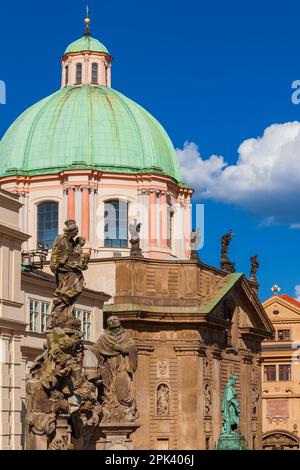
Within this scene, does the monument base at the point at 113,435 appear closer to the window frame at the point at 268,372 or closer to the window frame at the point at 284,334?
the window frame at the point at 268,372

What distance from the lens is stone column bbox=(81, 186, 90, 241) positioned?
79.0m

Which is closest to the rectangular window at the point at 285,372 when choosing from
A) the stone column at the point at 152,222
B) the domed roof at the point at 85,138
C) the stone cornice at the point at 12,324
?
the domed roof at the point at 85,138

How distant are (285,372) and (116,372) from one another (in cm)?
7308

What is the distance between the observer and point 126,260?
7525 centimetres

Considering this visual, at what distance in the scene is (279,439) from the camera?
10406 cm

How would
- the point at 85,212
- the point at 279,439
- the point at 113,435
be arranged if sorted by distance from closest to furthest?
1. the point at 113,435
2. the point at 85,212
3. the point at 279,439

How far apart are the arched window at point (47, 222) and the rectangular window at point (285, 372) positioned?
32737 mm

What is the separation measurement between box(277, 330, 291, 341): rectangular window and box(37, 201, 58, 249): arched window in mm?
32783

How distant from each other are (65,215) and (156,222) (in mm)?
6086

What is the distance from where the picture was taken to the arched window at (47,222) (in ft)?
265

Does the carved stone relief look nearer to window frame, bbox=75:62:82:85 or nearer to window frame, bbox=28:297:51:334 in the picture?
window frame, bbox=28:297:51:334

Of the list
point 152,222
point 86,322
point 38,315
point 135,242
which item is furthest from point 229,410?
point 152,222

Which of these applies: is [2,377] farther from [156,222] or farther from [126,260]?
[156,222]

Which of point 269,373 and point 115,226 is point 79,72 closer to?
point 115,226
